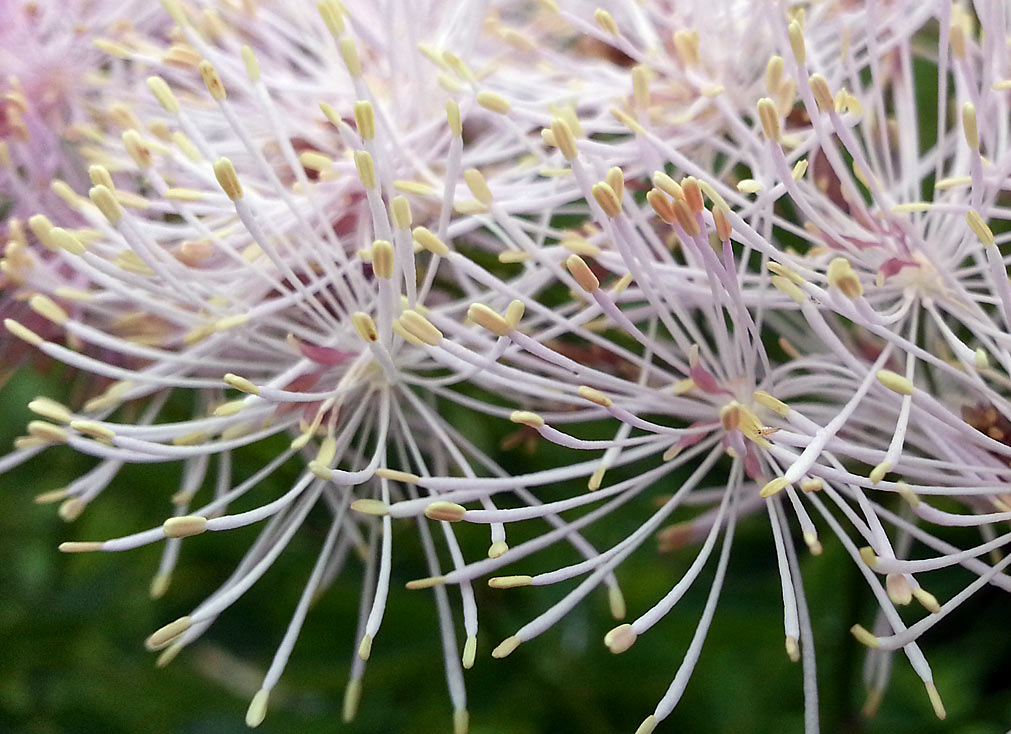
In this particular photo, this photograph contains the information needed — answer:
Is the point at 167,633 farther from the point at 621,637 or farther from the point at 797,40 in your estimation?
the point at 797,40

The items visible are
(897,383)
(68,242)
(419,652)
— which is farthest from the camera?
(419,652)

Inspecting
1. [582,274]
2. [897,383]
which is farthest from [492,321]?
[897,383]

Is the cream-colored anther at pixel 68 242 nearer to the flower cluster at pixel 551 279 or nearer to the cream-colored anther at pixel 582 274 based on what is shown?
the flower cluster at pixel 551 279

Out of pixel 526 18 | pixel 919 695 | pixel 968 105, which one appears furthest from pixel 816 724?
pixel 526 18

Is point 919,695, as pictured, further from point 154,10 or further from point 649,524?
point 154,10

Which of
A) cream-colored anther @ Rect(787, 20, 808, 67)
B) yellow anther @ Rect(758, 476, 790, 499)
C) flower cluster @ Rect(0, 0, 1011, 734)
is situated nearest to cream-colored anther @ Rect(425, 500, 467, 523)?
flower cluster @ Rect(0, 0, 1011, 734)

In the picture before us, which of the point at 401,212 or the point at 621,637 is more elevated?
the point at 401,212
